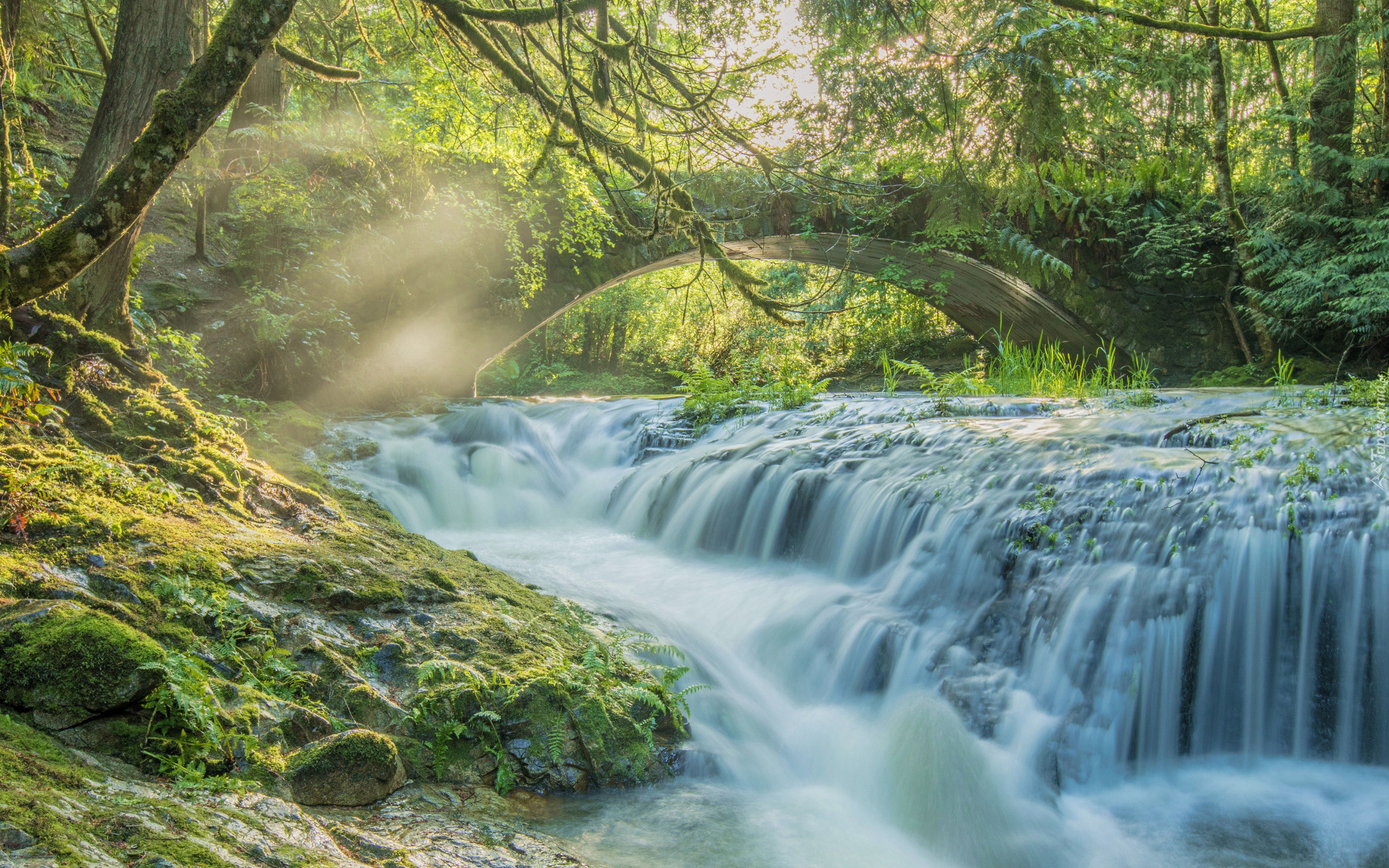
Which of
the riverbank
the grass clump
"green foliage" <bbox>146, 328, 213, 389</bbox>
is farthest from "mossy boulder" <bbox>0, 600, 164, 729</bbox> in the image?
the grass clump

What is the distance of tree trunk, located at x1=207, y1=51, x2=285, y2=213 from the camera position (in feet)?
24.4

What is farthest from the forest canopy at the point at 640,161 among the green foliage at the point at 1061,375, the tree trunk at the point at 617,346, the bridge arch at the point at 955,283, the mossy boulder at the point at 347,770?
the tree trunk at the point at 617,346

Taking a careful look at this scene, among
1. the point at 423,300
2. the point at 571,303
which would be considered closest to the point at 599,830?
the point at 423,300

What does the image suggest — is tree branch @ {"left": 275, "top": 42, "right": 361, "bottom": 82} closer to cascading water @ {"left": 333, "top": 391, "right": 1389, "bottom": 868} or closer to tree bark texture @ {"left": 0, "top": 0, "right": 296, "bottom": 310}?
tree bark texture @ {"left": 0, "top": 0, "right": 296, "bottom": 310}

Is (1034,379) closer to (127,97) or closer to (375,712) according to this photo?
(375,712)

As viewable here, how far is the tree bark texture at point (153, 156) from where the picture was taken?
8.16ft

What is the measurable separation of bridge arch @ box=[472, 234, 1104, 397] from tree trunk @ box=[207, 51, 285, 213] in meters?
4.40

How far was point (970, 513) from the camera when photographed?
4.57 metres

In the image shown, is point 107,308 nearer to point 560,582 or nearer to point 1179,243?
point 560,582

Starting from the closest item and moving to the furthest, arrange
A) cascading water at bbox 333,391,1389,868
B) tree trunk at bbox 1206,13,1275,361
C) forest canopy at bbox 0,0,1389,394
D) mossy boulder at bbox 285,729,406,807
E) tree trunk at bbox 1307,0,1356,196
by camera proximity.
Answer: mossy boulder at bbox 285,729,406,807, cascading water at bbox 333,391,1389,868, forest canopy at bbox 0,0,1389,394, tree trunk at bbox 1307,0,1356,196, tree trunk at bbox 1206,13,1275,361

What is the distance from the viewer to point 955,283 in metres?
12.8

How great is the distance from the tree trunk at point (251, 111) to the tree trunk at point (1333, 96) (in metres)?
13.1

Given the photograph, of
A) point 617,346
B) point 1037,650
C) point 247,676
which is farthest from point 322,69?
point 617,346

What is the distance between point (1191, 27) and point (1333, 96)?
5129 millimetres
